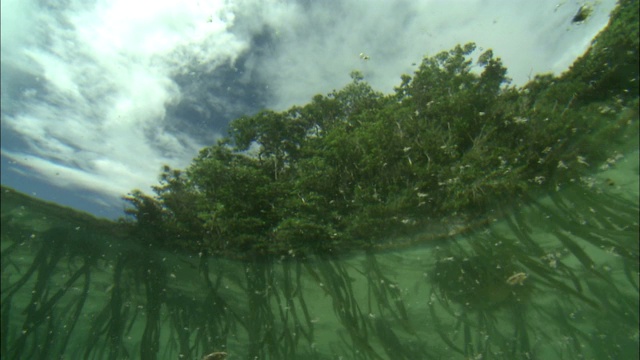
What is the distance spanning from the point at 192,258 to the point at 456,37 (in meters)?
12.1

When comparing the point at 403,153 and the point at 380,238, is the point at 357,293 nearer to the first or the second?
the point at 380,238

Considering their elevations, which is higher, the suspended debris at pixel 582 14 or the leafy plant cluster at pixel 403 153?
the suspended debris at pixel 582 14

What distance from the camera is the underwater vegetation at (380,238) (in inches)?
318

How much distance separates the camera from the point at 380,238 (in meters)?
10.9

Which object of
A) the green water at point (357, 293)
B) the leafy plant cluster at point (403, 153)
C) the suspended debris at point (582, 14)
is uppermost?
the suspended debris at point (582, 14)

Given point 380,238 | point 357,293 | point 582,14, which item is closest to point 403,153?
point 380,238

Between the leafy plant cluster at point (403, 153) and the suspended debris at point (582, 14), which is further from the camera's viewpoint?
the leafy plant cluster at point (403, 153)

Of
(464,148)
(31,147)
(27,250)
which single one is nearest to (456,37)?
(464,148)

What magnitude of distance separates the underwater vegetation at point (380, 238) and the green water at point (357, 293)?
0.20ft

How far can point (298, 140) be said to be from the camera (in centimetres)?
1016

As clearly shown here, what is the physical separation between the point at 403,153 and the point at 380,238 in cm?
357

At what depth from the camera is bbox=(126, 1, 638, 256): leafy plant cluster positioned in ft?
24.9

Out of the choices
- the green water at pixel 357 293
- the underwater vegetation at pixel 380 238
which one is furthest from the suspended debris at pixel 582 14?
the green water at pixel 357 293

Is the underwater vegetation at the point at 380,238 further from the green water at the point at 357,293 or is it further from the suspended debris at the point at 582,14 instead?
the suspended debris at the point at 582,14
